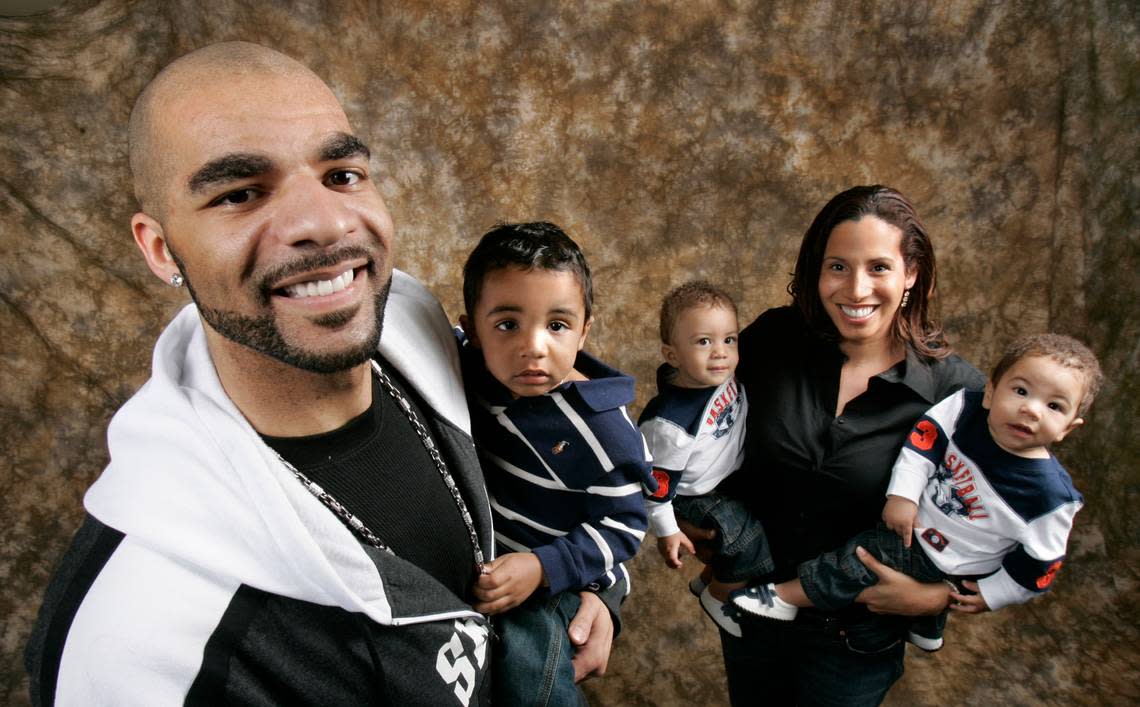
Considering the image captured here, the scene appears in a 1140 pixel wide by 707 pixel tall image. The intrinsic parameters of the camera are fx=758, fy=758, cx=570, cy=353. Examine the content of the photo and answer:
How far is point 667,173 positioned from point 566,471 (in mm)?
1919

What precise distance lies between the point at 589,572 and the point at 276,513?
2.40 ft

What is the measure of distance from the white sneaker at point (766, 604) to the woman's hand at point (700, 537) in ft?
0.49

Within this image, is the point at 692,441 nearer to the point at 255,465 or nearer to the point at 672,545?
the point at 672,545

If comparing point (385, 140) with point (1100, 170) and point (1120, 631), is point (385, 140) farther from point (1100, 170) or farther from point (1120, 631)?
point (1120, 631)

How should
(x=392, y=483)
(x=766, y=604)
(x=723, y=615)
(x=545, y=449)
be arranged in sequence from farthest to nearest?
(x=723, y=615)
(x=766, y=604)
(x=545, y=449)
(x=392, y=483)

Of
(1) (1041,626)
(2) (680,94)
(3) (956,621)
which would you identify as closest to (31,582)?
(2) (680,94)

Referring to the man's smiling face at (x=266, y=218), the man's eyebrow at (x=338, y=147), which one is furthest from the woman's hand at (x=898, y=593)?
the man's eyebrow at (x=338, y=147)

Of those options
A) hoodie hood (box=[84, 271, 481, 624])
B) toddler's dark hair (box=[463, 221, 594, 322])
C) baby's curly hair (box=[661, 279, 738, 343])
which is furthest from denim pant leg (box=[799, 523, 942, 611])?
hoodie hood (box=[84, 271, 481, 624])

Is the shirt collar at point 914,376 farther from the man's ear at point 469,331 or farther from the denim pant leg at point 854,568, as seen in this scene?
the man's ear at point 469,331

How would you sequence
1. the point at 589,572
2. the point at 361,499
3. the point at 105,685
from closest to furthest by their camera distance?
the point at 105,685, the point at 361,499, the point at 589,572

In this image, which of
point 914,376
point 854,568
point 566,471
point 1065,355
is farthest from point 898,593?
point 566,471

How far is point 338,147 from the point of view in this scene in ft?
3.84

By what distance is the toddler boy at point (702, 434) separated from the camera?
1.88 meters

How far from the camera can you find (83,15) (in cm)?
262
